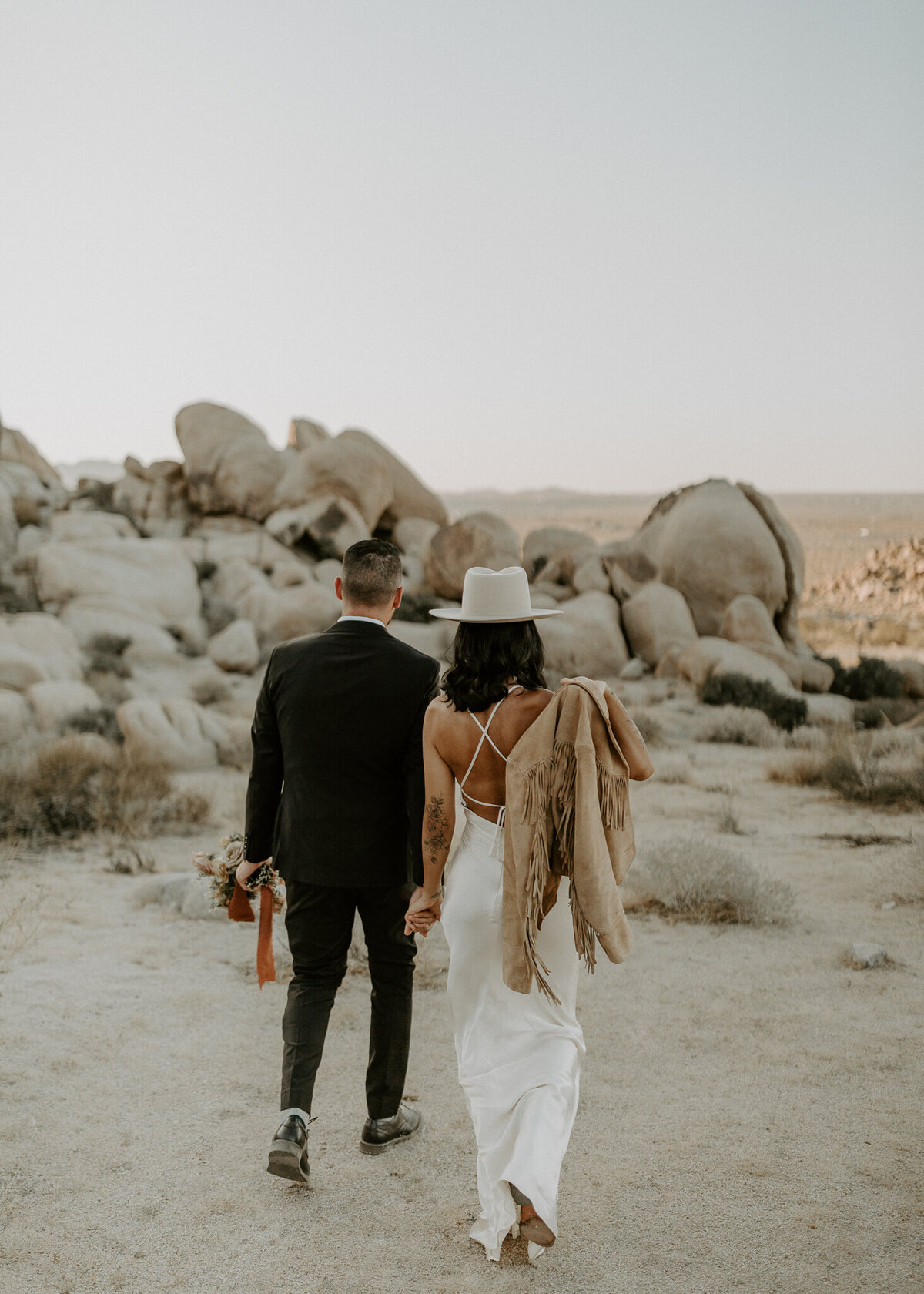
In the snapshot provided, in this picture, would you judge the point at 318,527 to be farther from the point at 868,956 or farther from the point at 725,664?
the point at 868,956

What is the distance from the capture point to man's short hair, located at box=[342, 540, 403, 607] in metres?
3.29

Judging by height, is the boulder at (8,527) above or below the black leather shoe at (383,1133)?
above

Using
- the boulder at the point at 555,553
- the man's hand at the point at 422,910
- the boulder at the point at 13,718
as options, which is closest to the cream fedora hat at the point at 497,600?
the man's hand at the point at 422,910

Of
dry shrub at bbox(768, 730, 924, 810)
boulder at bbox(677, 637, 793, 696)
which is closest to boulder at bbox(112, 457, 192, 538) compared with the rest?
boulder at bbox(677, 637, 793, 696)

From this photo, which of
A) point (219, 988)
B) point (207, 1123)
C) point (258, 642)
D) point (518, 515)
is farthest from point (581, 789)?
point (518, 515)

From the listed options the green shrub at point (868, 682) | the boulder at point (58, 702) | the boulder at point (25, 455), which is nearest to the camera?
the boulder at point (58, 702)

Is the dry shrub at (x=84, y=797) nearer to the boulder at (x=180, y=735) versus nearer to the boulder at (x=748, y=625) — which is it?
the boulder at (x=180, y=735)

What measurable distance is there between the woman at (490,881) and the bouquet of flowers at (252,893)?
0.74 metres

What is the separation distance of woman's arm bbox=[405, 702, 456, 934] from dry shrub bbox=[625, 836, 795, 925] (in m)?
3.81

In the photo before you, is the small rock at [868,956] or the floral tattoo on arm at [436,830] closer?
the floral tattoo on arm at [436,830]

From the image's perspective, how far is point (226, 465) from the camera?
2427 centimetres

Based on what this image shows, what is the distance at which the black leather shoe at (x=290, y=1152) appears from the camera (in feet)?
10.5

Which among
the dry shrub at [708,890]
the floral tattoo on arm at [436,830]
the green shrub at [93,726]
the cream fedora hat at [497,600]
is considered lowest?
the green shrub at [93,726]

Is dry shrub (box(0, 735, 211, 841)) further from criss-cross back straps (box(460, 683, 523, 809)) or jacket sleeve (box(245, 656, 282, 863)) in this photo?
criss-cross back straps (box(460, 683, 523, 809))
